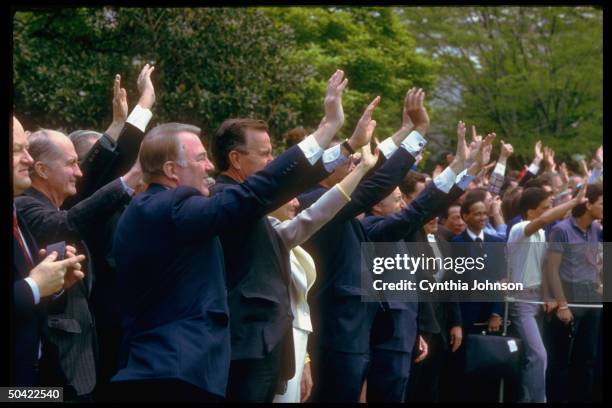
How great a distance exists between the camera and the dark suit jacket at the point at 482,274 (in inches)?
320

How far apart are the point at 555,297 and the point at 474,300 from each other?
40.2 inches

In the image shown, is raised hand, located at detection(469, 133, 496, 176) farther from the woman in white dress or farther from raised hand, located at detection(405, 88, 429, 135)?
the woman in white dress

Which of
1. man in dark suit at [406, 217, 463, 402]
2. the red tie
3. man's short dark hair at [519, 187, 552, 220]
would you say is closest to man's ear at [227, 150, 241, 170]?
the red tie

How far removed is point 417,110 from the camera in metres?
6.31

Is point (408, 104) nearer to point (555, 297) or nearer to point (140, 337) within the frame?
point (140, 337)

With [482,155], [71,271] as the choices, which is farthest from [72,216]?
[482,155]

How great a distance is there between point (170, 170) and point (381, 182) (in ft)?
5.59

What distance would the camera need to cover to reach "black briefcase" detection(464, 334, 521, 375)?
8156mm

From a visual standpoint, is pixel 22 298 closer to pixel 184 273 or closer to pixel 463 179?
pixel 184 273

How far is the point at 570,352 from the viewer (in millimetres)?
9391

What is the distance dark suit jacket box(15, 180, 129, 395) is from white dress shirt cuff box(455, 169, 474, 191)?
7.98 feet

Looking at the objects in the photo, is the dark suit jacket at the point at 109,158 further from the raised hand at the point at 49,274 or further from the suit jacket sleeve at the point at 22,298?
the suit jacket sleeve at the point at 22,298

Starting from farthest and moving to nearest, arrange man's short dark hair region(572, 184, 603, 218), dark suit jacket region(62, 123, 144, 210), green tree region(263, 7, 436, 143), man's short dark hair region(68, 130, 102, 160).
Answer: green tree region(263, 7, 436, 143) < man's short dark hair region(572, 184, 603, 218) < man's short dark hair region(68, 130, 102, 160) < dark suit jacket region(62, 123, 144, 210)

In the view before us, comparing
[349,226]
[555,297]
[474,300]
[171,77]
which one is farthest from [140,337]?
[171,77]
